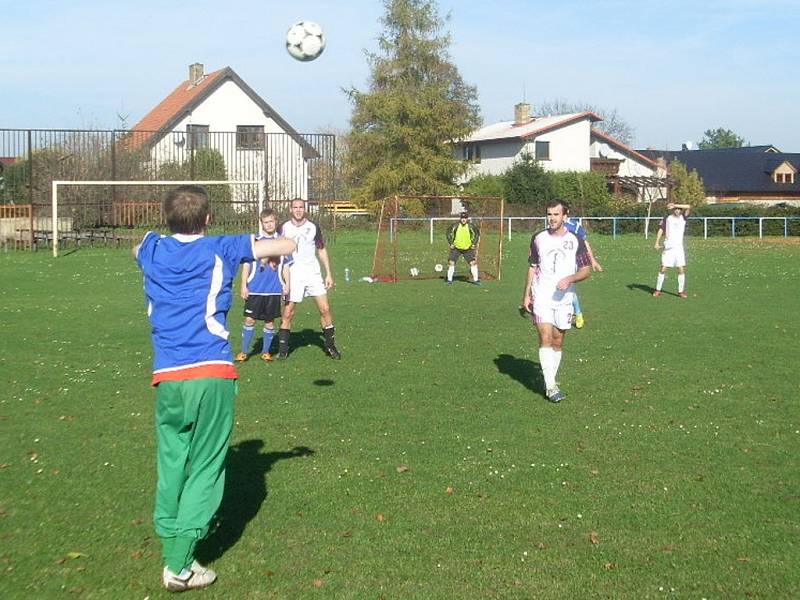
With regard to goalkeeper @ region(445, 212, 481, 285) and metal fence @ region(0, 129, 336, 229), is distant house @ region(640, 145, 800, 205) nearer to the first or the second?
metal fence @ region(0, 129, 336, 229)

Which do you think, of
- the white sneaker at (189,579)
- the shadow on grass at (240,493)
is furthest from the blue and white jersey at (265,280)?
the white sneaker at (189,579)

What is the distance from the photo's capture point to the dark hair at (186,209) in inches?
195

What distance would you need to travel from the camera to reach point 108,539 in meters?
5.69

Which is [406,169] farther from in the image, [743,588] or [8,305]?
[743,588]

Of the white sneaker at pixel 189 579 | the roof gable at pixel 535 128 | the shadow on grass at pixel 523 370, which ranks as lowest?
the white sneaker at pixel 189 579

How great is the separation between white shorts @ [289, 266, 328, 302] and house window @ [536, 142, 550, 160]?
5726cm

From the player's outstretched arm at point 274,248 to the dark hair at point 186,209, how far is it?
12.6 inches

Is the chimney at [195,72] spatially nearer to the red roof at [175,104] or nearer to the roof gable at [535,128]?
the red roof at [175,104]

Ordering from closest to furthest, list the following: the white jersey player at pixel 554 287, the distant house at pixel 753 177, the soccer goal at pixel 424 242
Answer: the white jersey player at pixel 554 287 < the soccer goal at pixel 424 242 < the distant house at pixel 753 177

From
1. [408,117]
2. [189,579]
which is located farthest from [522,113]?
[189,579]

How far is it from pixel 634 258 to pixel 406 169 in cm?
2739

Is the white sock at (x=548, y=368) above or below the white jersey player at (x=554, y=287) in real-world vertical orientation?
below

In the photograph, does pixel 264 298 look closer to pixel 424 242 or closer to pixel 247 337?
pixel 247 337

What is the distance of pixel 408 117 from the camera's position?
2234 inches
